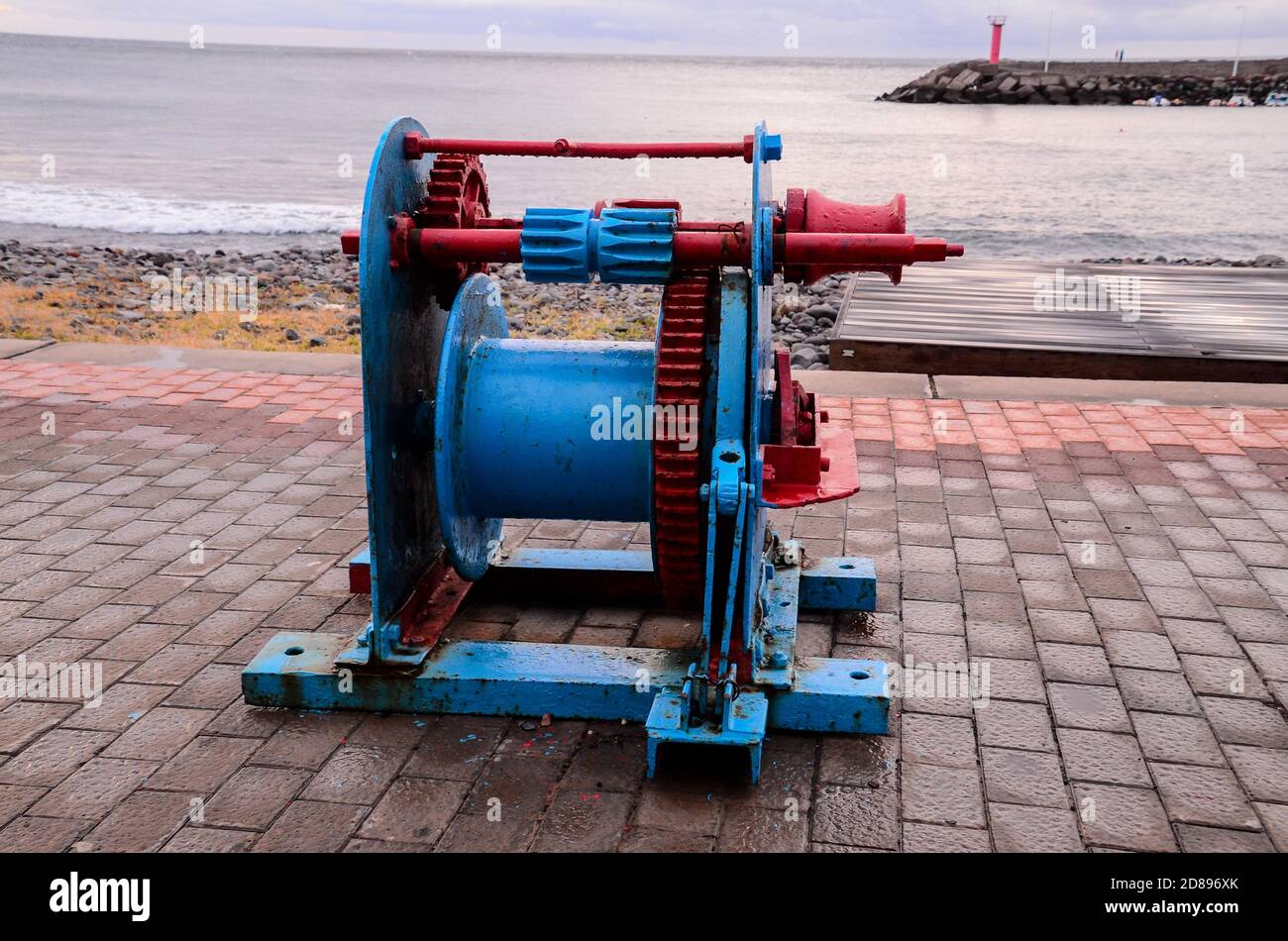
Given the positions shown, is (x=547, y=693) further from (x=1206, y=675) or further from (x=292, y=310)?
(x=292, y=310)

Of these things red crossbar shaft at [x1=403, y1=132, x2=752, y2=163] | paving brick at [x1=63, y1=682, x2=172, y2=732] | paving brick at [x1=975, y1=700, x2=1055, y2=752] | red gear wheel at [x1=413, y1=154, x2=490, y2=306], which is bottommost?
paving brick at [x1=975, y1=700, x2=1055, y2=752]

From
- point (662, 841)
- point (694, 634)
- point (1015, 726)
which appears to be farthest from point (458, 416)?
point (1015, 726)

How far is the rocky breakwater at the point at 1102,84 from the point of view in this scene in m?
66.1

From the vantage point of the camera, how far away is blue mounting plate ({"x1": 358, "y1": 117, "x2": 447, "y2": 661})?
10.3ft

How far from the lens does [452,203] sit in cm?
336

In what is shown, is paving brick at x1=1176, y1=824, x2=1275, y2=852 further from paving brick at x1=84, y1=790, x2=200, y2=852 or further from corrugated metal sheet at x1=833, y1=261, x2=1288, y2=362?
corrugated metal sheet at x1=833, y1=261, x2=1288, y2=362

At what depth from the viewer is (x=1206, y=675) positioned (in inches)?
140

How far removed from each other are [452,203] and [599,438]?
840mm

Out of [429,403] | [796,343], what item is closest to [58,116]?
[796,343]

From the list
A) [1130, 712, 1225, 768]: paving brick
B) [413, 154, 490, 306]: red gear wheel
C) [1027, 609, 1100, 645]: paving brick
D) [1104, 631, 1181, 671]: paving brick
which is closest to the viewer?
[1130, 712, 1225, 768]: paving brick

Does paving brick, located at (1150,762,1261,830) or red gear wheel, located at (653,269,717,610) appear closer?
paving brick, located at (1150,762,1261,830)

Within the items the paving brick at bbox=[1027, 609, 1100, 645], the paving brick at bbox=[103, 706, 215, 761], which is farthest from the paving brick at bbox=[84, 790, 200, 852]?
the paving brick at bbox=[1027, 609, 1100, 645]

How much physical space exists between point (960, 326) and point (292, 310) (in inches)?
254

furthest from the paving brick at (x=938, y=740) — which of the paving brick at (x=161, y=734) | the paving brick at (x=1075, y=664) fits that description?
the paving brick at (x=161, y=734)
